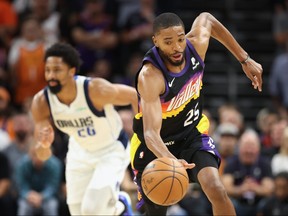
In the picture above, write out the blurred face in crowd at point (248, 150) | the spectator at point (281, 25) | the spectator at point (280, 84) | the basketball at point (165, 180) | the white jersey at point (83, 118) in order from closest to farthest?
1. the basketball at point (165, 180)
2. the white jersey at point (83, 118)
3. the blurred face in crowd at point (248, 150)
4. the spectator at point (280, 84)
5. the spectator at point (281, 25)

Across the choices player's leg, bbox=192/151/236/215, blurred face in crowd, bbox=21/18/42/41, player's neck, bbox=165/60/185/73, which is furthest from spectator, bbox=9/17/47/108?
player's leg, bbox=192/151/236/215

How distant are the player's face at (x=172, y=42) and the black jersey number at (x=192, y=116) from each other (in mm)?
605

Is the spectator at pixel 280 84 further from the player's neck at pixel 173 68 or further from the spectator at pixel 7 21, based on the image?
the player's neck at pixel 173 68

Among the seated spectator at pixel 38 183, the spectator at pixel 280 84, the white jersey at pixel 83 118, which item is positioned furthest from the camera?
the spectator at pixel 280 84

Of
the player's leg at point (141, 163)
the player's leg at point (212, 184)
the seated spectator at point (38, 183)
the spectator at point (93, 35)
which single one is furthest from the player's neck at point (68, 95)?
the spectator at point (93, 35)

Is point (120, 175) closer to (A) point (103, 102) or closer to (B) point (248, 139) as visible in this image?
(A) point (103, 102)

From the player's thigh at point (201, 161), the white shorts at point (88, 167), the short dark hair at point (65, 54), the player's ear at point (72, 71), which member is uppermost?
the short dark hair at point (65, 54)

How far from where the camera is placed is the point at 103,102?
9109 mm

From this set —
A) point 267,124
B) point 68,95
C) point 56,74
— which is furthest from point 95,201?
point 267,124

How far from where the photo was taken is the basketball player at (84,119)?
905 centimetres

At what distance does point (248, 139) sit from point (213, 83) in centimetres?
360

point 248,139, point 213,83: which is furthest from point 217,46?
point 248,139

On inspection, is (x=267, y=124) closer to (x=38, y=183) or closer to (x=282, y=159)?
(x=282, y=159)

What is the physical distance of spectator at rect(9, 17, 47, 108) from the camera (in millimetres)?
14227
